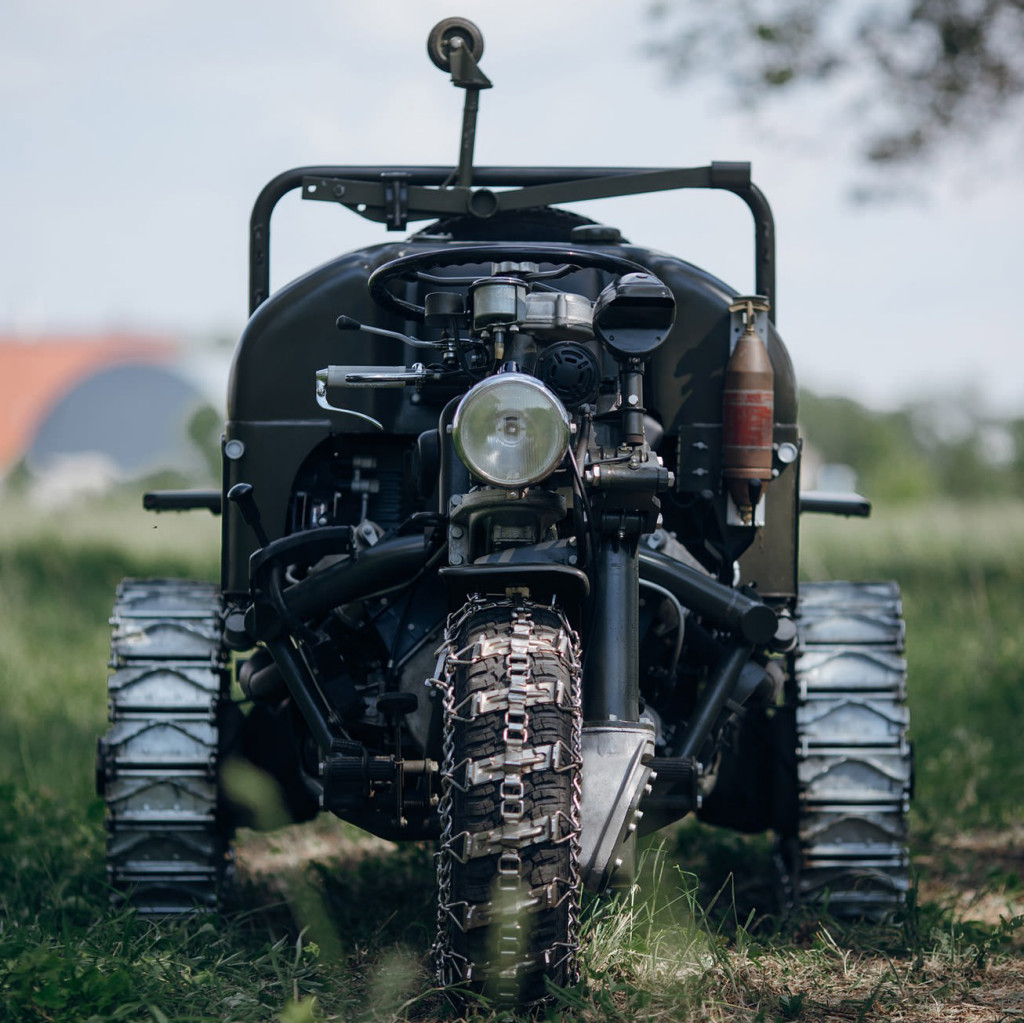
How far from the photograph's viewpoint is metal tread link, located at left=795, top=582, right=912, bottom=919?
3934 millimetres

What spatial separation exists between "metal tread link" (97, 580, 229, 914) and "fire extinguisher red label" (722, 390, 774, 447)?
1489 mm

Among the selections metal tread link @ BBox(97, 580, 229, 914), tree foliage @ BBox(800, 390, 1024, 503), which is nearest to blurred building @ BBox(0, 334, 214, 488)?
tree foliage @ BBox(800, 390, 1024, 503)

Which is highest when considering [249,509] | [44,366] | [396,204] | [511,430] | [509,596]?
[44,366]

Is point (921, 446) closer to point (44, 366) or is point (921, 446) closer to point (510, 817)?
point (44, 366)

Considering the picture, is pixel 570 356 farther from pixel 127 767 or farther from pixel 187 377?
pixel 187 377

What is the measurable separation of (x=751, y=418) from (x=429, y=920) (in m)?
1.45

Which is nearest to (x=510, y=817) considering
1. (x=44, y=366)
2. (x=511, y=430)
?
(x=511, y=430)

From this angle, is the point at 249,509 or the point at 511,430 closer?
the point at 511,430

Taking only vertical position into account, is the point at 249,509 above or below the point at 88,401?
below

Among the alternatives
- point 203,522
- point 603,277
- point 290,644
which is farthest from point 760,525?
point 203,522

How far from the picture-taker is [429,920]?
375cm

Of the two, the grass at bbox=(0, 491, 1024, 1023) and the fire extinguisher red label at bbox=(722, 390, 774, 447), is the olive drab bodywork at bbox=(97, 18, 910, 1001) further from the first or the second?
the grass at bbox=(0, 491, 1024, 1023)

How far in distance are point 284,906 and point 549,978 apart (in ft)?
5.24

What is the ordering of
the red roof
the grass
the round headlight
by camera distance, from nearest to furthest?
the round headlight → the grass → the red roof
